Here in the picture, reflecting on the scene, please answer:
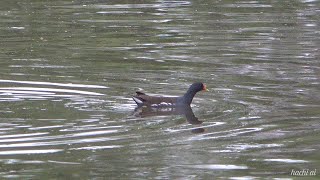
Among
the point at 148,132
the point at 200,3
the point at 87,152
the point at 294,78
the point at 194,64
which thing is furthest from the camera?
the point at 200,3

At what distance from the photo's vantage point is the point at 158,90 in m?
17.7

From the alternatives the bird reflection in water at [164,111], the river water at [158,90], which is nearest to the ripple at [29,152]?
the river water at [158,90]

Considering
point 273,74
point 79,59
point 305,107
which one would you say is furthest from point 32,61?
point 305,107

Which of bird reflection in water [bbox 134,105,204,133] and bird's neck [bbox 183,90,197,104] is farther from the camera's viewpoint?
bird's neck [bbox 183,90,197,104]

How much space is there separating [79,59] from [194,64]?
2.24 metres

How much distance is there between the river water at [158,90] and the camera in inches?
500

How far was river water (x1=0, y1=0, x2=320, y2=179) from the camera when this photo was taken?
12.7m

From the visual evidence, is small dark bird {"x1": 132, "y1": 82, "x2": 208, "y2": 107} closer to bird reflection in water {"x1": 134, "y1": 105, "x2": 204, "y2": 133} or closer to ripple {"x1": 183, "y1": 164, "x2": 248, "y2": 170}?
bird reflection in water {"x1": 134, "y1": 105, "x2": 204, "y2": 133}

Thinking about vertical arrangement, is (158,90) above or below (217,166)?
below

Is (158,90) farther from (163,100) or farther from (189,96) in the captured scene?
(163,100)

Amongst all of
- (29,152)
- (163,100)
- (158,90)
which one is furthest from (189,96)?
(29,152)

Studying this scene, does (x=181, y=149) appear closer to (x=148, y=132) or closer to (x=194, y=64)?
(x=148, y=132)

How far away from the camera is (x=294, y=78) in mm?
18750

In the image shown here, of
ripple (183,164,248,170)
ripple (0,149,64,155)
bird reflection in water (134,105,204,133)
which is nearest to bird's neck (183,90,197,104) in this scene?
bird reflection in water (134,105,204,133)
